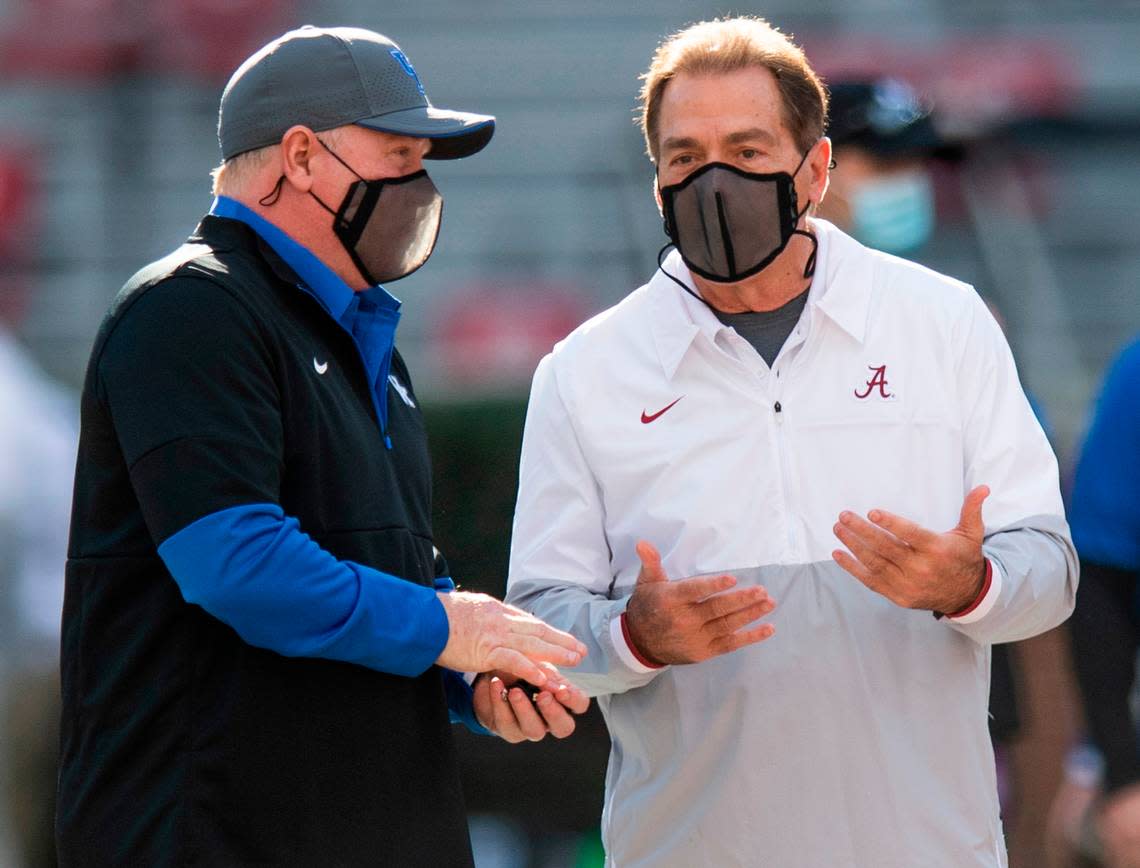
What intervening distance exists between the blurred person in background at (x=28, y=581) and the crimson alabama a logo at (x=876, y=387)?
6.81 feet

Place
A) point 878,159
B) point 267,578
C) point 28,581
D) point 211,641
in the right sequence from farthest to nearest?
1. point 28,581
2. point 878,159
3. point 211,641
4. point 267,578

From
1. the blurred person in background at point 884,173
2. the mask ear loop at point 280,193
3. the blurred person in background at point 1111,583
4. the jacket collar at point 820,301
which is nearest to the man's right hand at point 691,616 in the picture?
the jacket collar at point 820,301

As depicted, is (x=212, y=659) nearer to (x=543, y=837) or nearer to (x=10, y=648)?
(x=10, y=648)

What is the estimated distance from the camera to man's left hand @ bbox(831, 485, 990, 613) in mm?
2428

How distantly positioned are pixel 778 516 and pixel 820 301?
37cm

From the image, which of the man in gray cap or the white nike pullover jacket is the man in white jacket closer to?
the white nike pullover jacket

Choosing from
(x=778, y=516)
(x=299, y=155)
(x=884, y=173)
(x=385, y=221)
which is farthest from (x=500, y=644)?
(x=884, y=173)

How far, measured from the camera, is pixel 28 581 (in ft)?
13.1

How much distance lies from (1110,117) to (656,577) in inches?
375

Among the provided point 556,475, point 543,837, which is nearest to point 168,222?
point 543,837

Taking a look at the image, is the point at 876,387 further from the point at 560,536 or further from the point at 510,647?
the point at 510,647

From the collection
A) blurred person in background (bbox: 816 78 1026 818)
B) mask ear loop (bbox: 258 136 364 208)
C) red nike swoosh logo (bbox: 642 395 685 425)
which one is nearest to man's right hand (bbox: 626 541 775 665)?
red nike swoosh logo (bbox: 642 395 685 425)

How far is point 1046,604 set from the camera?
263cm

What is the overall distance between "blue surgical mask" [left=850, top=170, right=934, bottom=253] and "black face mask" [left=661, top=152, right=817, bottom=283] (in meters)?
0.90
